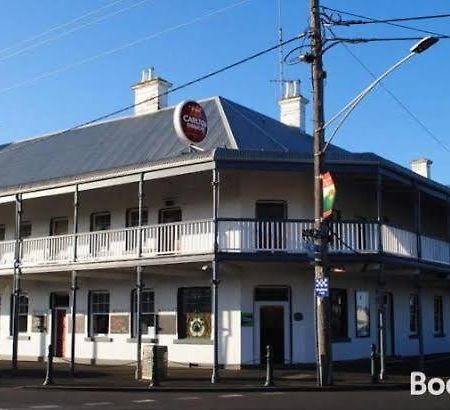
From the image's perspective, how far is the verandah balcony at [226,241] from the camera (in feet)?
68.4

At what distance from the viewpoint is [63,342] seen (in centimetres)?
2723

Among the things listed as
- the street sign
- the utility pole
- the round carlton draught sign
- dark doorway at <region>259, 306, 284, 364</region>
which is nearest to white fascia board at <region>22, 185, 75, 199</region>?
the round carlton draught sign

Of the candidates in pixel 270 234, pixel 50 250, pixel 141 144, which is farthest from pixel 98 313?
pixel 270 234

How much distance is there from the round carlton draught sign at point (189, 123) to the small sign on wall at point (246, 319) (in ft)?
18.6

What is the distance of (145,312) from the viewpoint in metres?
25.0

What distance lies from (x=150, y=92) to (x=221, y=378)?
15.2 metres

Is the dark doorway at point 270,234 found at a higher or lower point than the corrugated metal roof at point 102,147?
lower

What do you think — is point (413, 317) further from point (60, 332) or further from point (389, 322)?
point (60, 332)

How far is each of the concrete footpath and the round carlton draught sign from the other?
7242 millimetres

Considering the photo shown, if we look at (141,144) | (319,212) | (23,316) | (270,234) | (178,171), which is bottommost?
(23,316)

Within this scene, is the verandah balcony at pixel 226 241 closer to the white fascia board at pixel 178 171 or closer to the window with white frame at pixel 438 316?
the white fascia board at pixel 178 171

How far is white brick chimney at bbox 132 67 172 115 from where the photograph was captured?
30.5 meters

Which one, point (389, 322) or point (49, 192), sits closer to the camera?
point (49, 192)

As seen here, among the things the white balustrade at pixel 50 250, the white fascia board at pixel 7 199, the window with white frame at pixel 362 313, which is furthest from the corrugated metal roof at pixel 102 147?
the window with white frame at pixel 362 313
